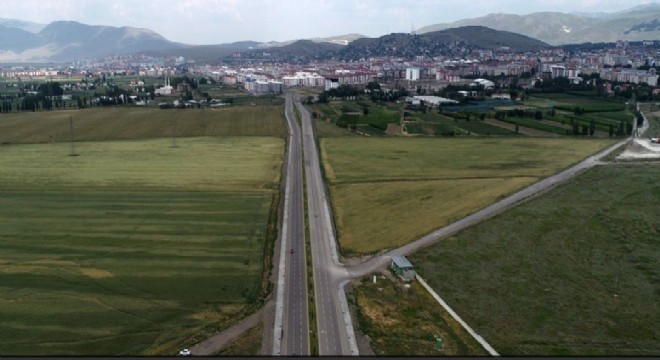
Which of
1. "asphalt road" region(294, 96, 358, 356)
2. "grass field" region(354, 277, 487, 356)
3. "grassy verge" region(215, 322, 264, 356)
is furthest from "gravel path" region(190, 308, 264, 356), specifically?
"grass field" region(354, 277, 487, 356)

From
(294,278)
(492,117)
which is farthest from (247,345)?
(492,117)

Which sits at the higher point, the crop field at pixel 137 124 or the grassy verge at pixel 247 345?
the crop field at pixel 137 124

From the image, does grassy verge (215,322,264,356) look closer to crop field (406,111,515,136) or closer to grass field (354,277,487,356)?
grass field (354,277,487,356)

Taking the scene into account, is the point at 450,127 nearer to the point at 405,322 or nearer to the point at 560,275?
the point at 560,275

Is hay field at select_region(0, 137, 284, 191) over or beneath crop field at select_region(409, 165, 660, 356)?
over

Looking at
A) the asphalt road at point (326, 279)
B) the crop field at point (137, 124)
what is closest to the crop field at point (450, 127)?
the crop field at point (137, 124)

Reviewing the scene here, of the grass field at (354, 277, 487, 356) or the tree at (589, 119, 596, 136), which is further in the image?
the tree at (589, 119, 596, 136)

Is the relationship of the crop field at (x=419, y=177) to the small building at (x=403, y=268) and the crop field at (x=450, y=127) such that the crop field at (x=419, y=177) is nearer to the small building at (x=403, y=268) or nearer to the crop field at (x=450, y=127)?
the small building at (x=403, y=268)
